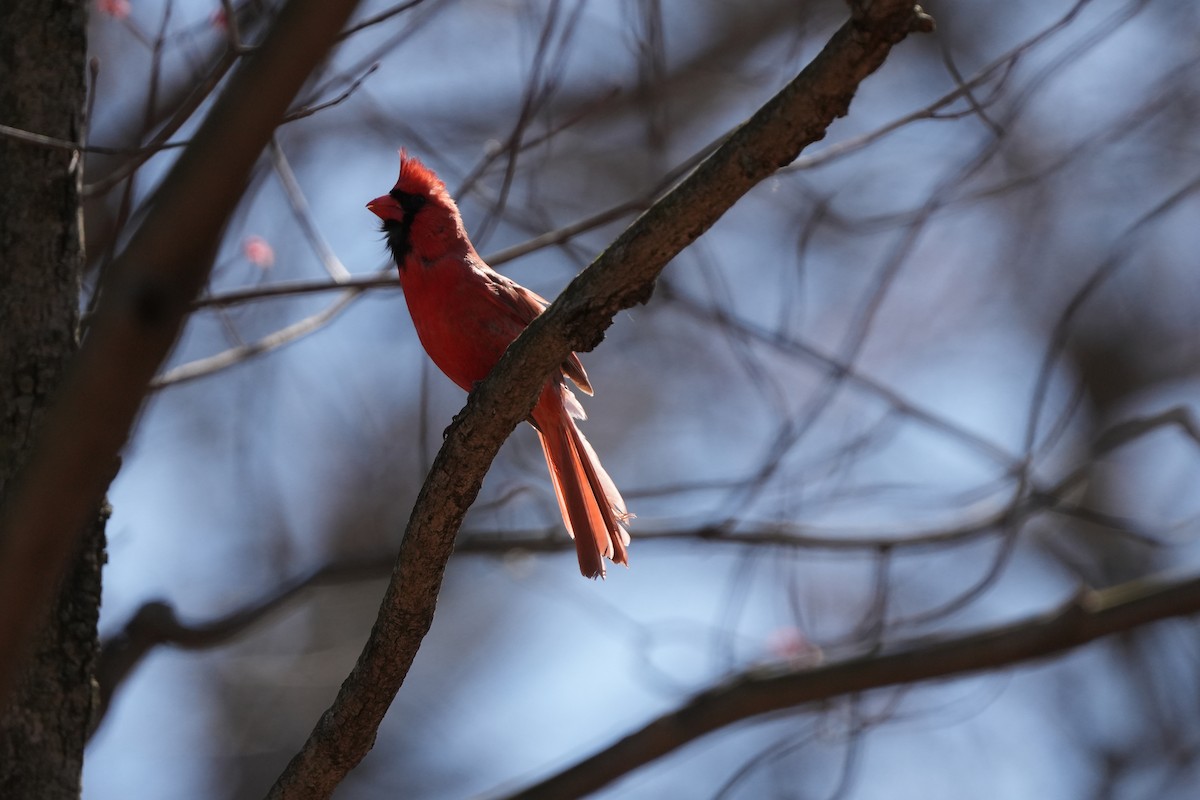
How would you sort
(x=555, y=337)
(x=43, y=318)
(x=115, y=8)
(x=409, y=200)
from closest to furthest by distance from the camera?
(x=555, y=337)
(x=43, y=318)
(x=115, y=8)
(x=409, y=200)

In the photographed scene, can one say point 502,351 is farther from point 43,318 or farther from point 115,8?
point 115,8

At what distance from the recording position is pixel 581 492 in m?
3.42

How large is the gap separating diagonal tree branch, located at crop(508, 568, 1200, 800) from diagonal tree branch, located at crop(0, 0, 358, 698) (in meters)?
2.24

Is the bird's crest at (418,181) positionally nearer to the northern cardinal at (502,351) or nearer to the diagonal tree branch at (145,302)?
the northern cardinal at (502,351)

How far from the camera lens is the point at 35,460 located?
4.32 feet

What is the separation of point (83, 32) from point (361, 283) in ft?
2.84

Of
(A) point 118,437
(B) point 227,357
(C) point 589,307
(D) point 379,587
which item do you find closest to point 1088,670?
(D) point 379,587

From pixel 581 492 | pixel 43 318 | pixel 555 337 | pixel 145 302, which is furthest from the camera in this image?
pixel 581 492

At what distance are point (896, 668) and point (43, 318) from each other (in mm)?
2269

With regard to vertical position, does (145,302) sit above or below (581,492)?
below

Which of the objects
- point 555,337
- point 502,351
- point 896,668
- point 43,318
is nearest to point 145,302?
point 555,337

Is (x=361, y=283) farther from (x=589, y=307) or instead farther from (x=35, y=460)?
(x=35, y=460)

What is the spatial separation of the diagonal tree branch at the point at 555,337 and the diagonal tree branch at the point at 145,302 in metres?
0.77

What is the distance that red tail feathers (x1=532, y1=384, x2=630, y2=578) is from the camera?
131 inches
